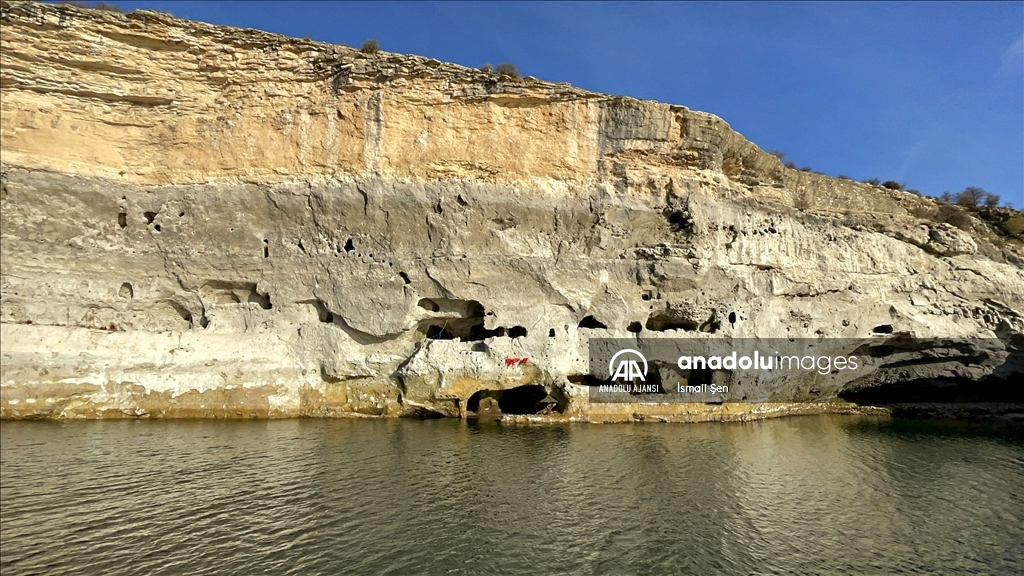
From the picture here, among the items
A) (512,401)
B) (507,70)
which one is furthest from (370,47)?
(512,401)

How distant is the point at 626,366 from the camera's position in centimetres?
1288

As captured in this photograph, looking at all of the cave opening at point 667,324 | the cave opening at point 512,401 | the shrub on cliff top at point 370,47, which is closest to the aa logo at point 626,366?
the cave opening at point 667,324

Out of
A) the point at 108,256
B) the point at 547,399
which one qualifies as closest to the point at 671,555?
the point at 547,399

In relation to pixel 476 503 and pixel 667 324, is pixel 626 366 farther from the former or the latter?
pixel 476 503

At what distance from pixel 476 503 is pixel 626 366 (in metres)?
7.16

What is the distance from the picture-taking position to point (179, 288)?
460 inches

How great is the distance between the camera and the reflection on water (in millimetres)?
4988

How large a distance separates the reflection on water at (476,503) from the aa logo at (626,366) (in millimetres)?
2526

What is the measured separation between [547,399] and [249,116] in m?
Answer: 9.76

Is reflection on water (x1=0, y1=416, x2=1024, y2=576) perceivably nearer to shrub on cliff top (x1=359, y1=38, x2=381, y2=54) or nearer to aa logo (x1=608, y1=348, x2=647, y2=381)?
aa logo (x1=608, y1=348, x2=647, y2=381)

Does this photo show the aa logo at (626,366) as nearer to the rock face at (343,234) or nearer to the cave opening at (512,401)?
the rock face at (343,234)

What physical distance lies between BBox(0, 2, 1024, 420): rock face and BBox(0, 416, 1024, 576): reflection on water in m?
1.93

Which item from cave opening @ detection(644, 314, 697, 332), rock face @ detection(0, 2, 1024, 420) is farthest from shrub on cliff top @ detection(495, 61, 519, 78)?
cave opening @ detection(644, 314, 697, 332)

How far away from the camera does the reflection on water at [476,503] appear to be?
16.4 feet
